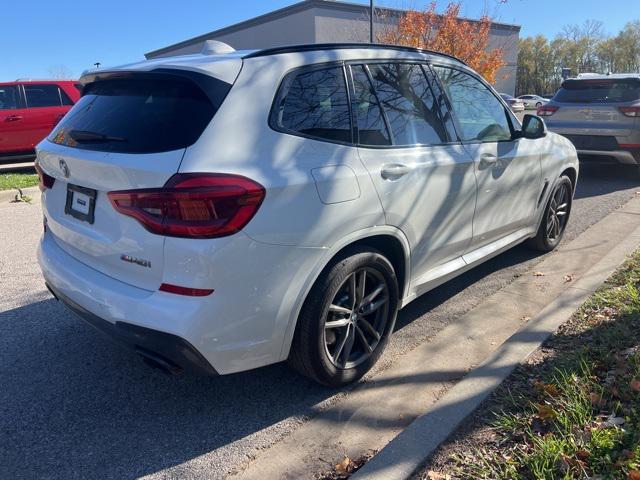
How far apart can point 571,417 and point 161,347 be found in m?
1.92

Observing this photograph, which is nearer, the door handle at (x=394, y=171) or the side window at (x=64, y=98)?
the door handle at (x=394, y=171)

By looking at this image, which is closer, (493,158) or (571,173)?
(493,158)

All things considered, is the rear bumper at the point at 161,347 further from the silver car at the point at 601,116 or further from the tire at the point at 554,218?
the silver car at the point at 601,116

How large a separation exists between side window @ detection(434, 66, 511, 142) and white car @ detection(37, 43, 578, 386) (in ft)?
0.88

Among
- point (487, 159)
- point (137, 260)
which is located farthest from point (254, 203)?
point (487, 159)

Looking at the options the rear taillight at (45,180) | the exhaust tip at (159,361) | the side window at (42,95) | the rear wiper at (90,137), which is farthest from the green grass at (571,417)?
the side window at (42,95)

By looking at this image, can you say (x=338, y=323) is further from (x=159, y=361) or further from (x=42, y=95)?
(x=42, y=95)

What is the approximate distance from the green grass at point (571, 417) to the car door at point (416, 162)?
0.91 metres

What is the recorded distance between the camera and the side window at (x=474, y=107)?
3.82m

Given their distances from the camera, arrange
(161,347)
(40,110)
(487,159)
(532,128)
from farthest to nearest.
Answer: (40,110), (532,128), (487,159), (161,347)

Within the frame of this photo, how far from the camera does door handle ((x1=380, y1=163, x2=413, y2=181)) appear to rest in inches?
116

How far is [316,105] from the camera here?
110 inches

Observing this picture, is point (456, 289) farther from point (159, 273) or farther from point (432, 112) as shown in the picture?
point (159, 273)

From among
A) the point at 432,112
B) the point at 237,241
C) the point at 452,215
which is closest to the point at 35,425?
the point at 237,241
